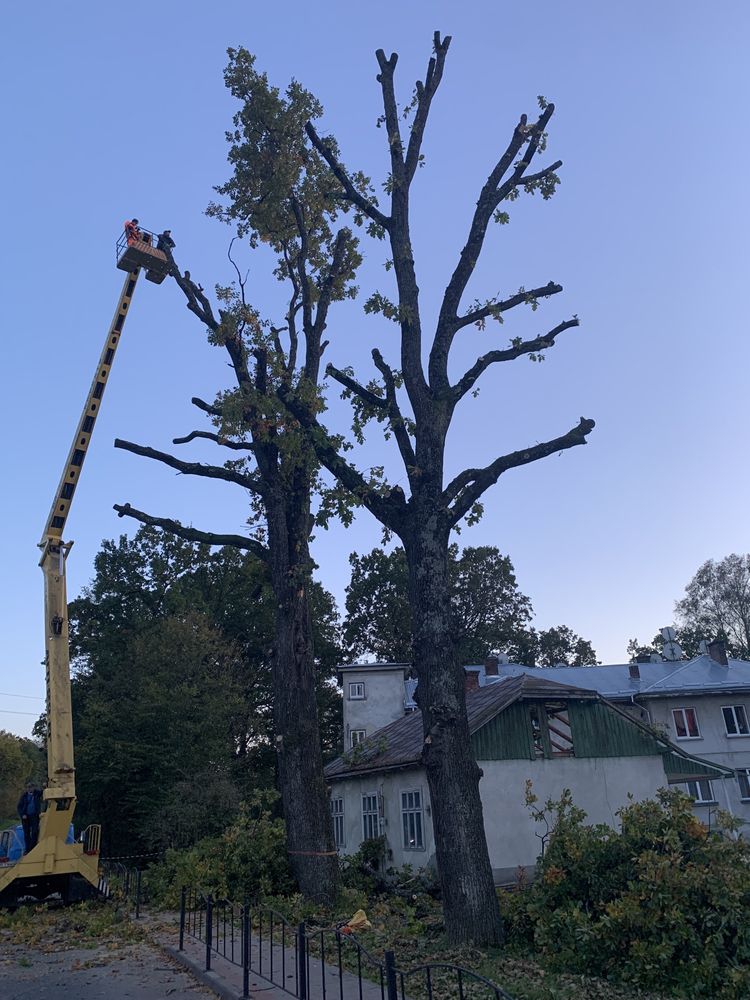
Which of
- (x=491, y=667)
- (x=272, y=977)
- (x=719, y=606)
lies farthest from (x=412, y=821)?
(x=719, y=606)

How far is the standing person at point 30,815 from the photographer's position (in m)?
14.3

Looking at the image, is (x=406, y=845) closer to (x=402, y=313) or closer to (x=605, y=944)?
(x=605, y=944)

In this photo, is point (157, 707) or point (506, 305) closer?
point (506, 305)

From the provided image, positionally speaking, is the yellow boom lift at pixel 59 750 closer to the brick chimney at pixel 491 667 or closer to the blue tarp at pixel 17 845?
the blue tarp at pixel 17 845

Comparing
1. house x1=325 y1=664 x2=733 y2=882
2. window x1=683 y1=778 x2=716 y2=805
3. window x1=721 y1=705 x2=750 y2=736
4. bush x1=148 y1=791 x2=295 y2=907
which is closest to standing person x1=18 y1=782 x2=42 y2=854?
bush x1=148 y1=791 x2=295 y2=907

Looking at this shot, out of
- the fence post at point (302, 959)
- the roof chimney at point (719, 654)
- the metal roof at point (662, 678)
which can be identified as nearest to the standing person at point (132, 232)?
the fence post at point (302, 959)

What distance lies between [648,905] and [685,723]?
29905 mm

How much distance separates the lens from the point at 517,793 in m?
20.5

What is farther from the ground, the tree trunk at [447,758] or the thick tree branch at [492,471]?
the thick tree branch at [492,471]

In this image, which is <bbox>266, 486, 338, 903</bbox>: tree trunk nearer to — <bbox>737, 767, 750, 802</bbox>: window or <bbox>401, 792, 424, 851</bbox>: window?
<bbox>401, 792, 424, 851</bbox>: window

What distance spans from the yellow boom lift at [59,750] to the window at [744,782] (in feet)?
95.3

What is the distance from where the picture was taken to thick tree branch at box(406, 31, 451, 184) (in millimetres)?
13258

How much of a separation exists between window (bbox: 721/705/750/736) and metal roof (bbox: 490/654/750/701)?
36.2 inches

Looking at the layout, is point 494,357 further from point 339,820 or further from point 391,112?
point 339,820
